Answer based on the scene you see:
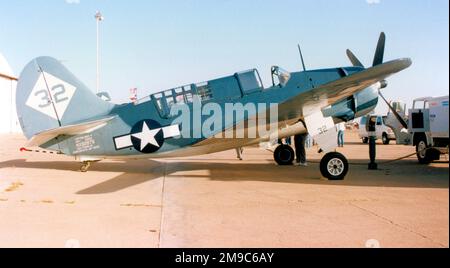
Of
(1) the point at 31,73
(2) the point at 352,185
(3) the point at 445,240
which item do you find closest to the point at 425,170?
(2) the point at 352,185

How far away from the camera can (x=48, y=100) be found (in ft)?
31.0

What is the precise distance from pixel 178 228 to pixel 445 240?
296 centimetres

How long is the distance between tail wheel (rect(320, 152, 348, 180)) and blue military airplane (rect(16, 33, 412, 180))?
0.02m

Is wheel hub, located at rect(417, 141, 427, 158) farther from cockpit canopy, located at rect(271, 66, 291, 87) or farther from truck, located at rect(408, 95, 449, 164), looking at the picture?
cockpit canopy, located at rect(271, 66, 291, 87)

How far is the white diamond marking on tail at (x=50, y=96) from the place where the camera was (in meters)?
9.43

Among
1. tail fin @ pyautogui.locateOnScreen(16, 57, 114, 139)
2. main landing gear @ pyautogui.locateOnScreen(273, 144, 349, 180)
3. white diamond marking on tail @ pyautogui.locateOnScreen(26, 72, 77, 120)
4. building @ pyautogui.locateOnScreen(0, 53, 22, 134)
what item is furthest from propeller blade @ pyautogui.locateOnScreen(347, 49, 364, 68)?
building @ pyautogui.locateOnScreen(0, 53, 22, 134)

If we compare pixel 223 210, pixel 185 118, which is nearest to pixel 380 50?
pixel 185 118

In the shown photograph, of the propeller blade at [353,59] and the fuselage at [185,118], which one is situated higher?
the propeller blade at [353,59]

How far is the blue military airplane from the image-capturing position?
870 cm

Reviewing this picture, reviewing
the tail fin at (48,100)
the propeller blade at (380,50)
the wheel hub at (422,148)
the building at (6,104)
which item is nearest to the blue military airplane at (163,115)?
the tail fin at (48,100)

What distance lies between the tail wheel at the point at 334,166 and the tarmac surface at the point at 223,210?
293mm

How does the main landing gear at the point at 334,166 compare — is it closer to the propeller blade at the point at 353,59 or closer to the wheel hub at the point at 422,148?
the propeller blade at the point at 353,59

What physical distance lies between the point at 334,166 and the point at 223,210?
13.2 ft
